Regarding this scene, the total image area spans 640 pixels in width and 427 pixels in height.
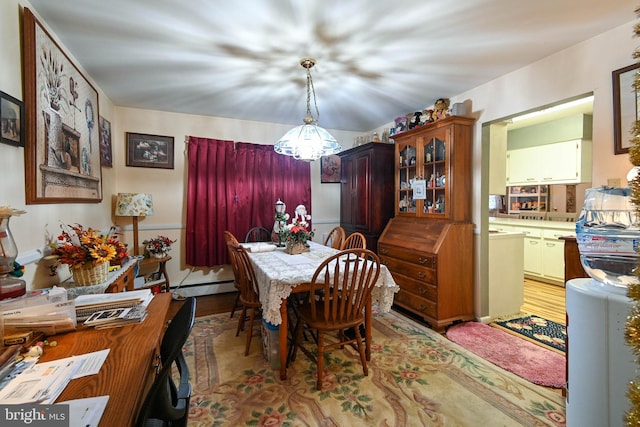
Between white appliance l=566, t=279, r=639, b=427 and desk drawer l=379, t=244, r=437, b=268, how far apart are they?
1.37 m

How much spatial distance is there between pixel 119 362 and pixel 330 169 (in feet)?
12.6

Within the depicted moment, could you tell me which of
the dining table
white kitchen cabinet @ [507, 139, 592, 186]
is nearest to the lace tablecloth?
the dining table

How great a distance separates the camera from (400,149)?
3.36 metres

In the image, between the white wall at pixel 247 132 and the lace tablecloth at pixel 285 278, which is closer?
the white wall at pixel 247 132

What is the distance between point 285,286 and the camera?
6.09 feet

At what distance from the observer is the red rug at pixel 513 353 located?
1938 mm

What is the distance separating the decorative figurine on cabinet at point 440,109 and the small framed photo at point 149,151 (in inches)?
126

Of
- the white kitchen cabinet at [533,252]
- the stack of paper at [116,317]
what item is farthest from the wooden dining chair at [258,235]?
the white kitchen cabinet at [533,252]

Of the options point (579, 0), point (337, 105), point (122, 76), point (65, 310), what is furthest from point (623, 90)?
point (122, 76)

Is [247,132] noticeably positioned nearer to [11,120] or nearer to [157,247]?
[157,247]

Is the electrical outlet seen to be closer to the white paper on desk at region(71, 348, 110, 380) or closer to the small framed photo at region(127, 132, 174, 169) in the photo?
the white paper on desk at region(71, 348, 110, 380)

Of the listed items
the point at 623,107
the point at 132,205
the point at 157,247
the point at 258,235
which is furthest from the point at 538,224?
the point at 132,205

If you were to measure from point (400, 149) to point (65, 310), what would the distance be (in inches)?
127

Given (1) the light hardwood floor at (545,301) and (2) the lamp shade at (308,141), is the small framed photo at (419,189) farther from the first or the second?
(1) the light hardwood floor at (545,301)
